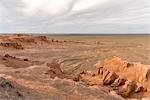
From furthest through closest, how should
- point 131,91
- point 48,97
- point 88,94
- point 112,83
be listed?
point 112,83 → point 131,91 → point 88,94 → point 48,97

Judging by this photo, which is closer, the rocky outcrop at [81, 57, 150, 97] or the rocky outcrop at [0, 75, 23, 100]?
the rocky outcrop at [0, 75, 23, 100]

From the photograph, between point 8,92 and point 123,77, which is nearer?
point 8,92

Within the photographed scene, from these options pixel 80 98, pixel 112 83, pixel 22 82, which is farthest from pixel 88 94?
pixel 112 83

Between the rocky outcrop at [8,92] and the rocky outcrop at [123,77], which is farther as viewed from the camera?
the rocky outcrop at [123,77]

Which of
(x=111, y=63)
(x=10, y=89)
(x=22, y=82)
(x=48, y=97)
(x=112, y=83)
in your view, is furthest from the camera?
(x=111, y=63)

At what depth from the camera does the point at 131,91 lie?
33.8 ft

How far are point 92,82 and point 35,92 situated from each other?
195 inches

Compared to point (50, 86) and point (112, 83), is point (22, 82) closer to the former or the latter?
point (50, 86)

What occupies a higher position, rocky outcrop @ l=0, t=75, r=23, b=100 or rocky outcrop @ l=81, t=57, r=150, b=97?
rocky outcrop @ l=0, t=75, r=23, b=100

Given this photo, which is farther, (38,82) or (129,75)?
(129,75)

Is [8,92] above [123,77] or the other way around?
above

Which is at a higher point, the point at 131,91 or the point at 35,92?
the point at 35,92

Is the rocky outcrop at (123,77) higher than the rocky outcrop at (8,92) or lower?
lower

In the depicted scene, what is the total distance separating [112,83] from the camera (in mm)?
11531
